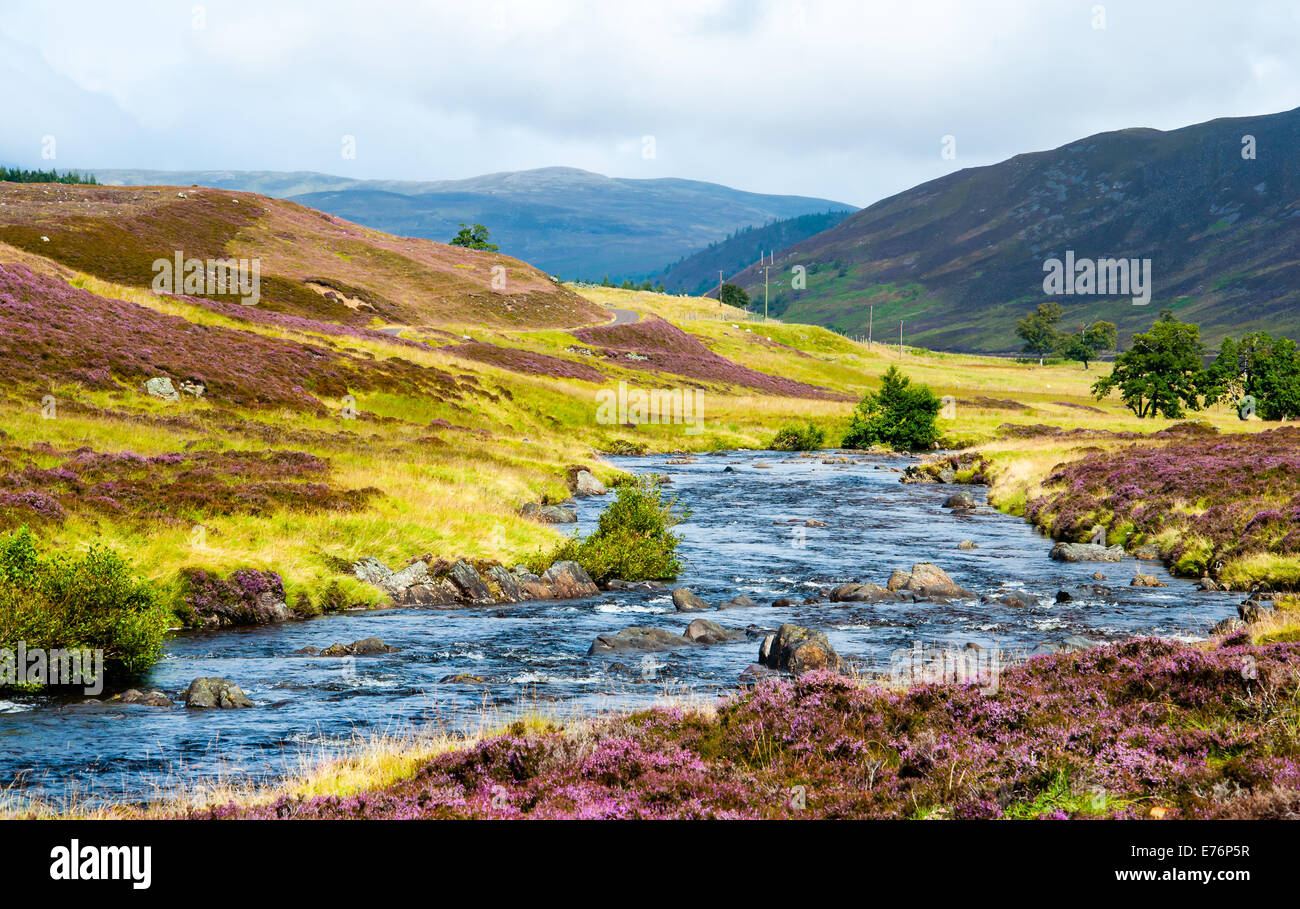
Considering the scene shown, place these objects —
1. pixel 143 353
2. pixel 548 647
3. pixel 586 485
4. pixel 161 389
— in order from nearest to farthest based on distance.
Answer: pixel 548 647
pixel 161 389
pixel 586 485
pixel 143 353

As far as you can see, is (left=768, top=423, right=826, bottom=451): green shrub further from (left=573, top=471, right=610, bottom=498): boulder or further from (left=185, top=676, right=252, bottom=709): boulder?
(left=185, top=676, right=252, bottom=709): boulder

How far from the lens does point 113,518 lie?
918 inches

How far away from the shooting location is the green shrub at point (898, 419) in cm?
7662

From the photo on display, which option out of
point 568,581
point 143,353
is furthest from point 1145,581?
point 143,353

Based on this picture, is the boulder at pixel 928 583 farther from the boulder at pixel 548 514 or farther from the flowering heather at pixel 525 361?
the flowering heather at pixel 525 361

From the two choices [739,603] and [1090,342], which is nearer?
[739,603]

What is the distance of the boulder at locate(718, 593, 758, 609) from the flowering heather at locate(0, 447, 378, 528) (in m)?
11.3

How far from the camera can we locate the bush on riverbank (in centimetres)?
1612

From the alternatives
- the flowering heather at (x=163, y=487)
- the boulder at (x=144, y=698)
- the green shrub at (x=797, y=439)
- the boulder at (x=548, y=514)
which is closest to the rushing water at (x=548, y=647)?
the boulder at (x=144, y=698)

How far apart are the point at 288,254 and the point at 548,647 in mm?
105557

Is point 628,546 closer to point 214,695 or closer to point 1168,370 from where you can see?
point 214,695

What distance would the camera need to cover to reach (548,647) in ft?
66.9
